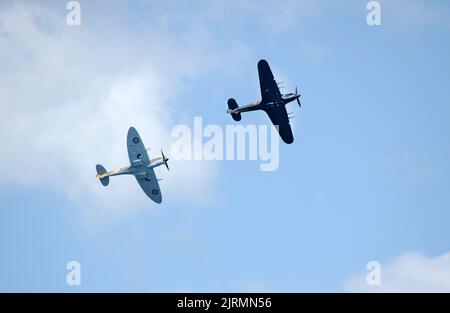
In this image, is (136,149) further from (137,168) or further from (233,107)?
(233,107)

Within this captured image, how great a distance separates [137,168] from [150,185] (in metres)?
4.81

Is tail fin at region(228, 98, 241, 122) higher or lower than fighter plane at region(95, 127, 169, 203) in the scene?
higher

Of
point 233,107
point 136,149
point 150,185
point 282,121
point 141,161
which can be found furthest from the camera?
point 150,185

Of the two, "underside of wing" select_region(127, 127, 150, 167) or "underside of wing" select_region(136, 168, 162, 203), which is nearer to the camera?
"underside of wing" select_region(127, 127, 150, 167)

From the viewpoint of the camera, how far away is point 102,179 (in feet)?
371

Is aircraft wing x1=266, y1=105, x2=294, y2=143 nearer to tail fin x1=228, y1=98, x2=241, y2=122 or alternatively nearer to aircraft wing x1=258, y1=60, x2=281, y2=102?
aircraft wing x1=258, y1=60, x2=281, y2=102

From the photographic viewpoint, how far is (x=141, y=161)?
11100cm

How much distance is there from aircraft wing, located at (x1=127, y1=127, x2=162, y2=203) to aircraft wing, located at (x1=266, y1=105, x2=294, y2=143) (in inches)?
735

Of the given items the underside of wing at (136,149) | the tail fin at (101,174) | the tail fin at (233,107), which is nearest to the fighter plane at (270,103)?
the tail fin at (233,107)

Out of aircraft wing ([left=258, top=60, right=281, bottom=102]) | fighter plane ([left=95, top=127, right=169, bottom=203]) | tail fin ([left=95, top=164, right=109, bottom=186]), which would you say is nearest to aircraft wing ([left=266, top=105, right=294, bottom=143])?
aircraft wing ([left=258, top=60, right=281, bottom=102])

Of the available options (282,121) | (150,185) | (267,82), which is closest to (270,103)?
(267,82)

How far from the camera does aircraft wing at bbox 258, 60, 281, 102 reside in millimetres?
108500
